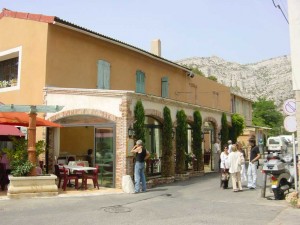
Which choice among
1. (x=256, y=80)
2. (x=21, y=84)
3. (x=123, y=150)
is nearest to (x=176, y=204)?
(x=123, y=150)

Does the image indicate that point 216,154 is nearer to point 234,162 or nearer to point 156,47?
A: point 234,162

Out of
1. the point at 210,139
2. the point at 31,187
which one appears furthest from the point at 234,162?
the point at 210,139

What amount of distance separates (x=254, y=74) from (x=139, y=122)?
83.7 m

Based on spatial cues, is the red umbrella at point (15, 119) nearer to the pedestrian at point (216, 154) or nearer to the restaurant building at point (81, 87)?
the restaurant building at point (81, 87)

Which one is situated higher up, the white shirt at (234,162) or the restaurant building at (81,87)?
the restaurant building at (81,87)

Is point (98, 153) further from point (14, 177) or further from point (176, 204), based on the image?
point (176, 204)

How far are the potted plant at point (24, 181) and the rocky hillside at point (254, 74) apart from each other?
69252 mm

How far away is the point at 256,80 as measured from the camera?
289ft

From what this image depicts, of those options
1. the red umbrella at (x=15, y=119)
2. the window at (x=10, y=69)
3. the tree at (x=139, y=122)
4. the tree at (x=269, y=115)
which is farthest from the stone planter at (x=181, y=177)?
the tree at (x=269, y=115)

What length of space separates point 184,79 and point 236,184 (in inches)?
519

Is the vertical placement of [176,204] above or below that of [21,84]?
below

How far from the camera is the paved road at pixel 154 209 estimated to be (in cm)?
785

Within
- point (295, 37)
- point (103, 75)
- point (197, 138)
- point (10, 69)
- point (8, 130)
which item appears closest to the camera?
point (295, 37)

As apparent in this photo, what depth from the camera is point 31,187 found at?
10.9 metres
